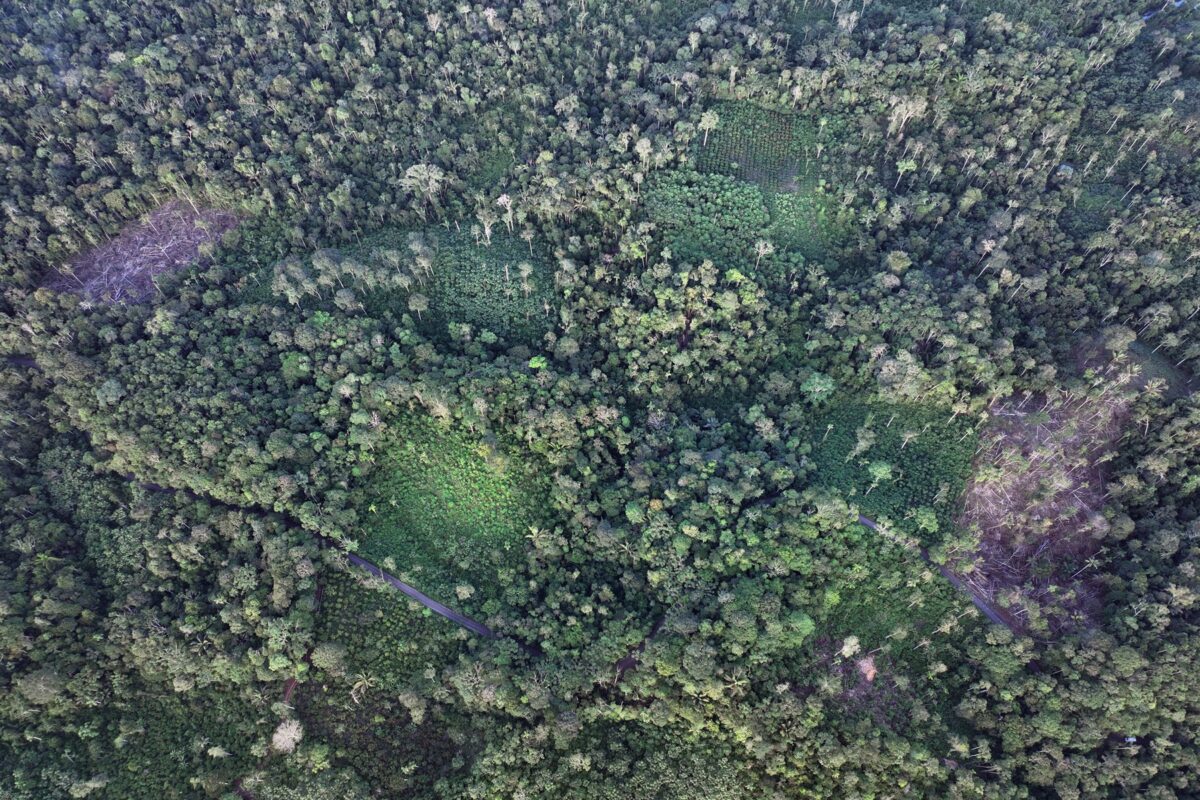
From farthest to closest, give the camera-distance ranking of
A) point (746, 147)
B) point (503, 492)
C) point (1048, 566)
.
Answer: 1. point (746, 147)
2. point (503, 492)
3. point (1048, 566)

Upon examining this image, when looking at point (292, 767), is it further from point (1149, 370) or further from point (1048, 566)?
point (1149, 370)

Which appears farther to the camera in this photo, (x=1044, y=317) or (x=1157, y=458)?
(x=1044, y=317)

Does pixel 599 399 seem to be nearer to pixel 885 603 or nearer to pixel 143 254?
pixel 885 603

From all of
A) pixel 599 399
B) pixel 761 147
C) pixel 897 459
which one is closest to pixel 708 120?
pixel 761 147

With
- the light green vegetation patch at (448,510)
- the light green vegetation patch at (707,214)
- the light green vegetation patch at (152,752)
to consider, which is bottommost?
the light green vegetation patch at (152,752)

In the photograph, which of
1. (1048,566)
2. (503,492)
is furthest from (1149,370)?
(503,492)

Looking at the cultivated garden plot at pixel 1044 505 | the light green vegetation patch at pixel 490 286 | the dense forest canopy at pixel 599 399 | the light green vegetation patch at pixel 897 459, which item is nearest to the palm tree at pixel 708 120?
the dense forest canopy at pixel 599 399

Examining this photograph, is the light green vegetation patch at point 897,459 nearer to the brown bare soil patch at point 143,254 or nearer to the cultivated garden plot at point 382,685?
the cultivated garden plot at point 382,685
